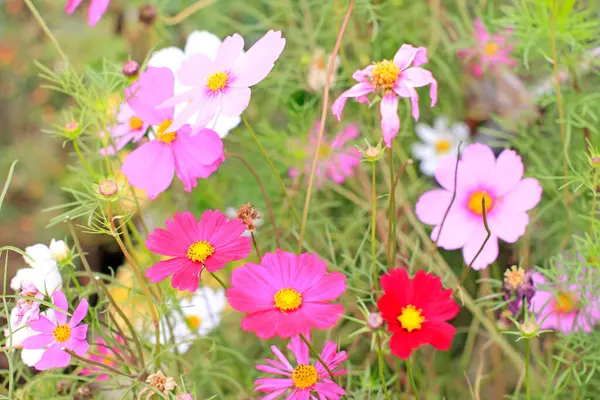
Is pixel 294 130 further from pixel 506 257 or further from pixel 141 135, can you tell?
pixel 506 257

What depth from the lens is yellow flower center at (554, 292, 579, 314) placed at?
1.95 ft

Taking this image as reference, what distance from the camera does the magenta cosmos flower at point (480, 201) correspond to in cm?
52

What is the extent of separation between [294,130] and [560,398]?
0.39 m

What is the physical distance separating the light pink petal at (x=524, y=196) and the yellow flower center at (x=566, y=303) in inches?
4.4

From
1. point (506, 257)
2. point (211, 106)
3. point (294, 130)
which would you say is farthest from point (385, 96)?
point (506, 257)

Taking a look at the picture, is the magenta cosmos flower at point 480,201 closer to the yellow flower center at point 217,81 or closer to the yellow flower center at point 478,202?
the yellow flower center at point 478,202

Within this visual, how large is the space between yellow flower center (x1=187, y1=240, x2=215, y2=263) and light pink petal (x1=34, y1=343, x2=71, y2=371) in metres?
0.10

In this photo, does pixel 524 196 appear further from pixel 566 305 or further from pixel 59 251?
pixel 59 251

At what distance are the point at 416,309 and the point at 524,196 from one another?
0.54 ft

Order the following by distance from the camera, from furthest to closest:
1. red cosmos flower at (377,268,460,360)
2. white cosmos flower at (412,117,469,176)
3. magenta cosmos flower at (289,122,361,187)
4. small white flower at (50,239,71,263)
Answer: white cosmos flower at (412,117,469,176)
magenta cosmos flower at (289,122,361,187)
small white flower at (50,239,71,263)
red cosmos flower at (377,268,460,360)

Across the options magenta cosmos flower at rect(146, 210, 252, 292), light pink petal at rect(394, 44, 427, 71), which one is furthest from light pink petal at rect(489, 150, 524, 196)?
magenta cosmos flower at rect(146, 210, 252, 292)

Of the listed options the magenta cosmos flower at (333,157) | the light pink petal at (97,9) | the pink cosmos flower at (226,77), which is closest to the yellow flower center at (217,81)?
the pink cosmos flower at (226,77)

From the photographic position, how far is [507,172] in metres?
0.54

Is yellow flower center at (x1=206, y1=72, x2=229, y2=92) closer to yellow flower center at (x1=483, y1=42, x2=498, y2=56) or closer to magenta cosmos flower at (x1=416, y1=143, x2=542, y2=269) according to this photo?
magenta cosmos flower at (x1=416, y1=143, x2=542, y2=269)
